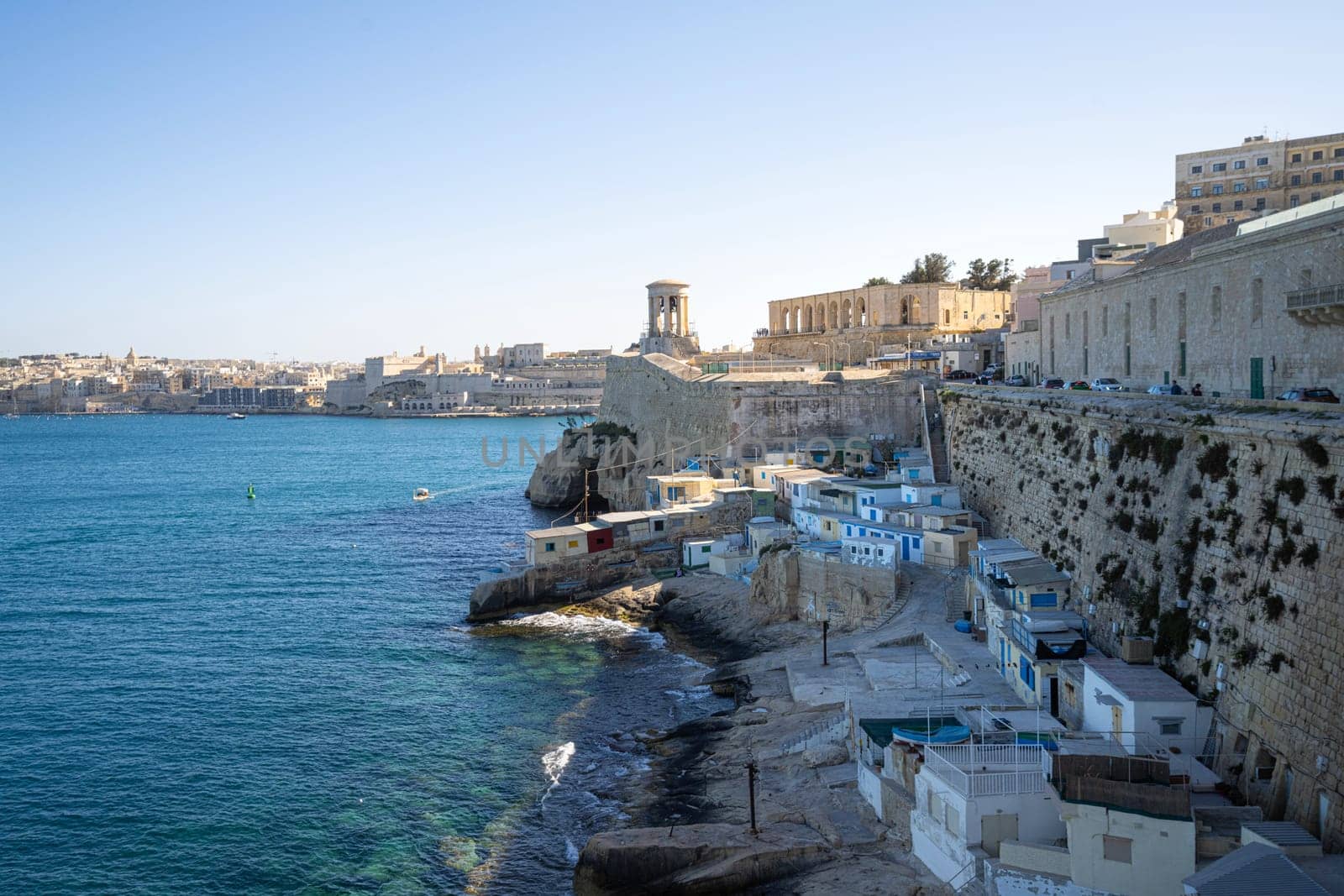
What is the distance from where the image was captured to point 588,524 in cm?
3412

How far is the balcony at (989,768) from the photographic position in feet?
39.4

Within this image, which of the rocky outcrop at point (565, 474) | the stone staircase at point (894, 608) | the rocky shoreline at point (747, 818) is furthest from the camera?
the rocky outcrop at point (565, 474)

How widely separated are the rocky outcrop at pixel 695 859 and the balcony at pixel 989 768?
7.02 feet

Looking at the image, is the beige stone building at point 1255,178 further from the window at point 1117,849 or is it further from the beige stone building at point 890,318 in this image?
the window at point 1117,849

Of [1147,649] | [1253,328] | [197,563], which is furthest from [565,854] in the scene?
[197,563]

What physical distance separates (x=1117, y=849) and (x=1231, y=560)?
4514mm

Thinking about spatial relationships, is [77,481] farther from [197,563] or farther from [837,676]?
[837,676]

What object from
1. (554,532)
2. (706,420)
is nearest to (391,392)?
(706,420)

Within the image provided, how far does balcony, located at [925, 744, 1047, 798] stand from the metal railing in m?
7.91

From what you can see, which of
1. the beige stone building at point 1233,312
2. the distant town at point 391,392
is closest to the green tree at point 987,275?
the beige stone building at point 1233,312

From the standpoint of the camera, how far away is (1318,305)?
1531 cm

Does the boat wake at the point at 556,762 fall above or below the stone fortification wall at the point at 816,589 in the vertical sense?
below

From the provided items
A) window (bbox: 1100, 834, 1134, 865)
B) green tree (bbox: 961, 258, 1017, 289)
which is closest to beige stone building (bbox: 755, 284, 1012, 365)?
green tree (bbox: 961, 258, 1017, 289)

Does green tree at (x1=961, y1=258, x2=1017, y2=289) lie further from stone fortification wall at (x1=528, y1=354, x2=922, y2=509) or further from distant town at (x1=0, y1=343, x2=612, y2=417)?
distant town at (x1=0, y1=343, x2=612, y2=417)
